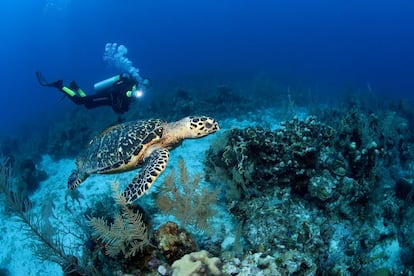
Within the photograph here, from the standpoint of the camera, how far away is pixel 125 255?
10.5 feet

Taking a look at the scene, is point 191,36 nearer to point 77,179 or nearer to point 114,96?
point 114,96

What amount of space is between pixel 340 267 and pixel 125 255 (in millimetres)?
2454

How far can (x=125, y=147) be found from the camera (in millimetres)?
5262

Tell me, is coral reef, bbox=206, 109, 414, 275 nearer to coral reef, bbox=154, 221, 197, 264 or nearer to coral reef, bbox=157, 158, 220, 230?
coral reef, bbox=157, 158, 220, 230

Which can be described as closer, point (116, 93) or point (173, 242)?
point (173, 242)

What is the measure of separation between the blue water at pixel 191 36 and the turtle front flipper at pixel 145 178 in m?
35.9

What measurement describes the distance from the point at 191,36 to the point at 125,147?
80.2 m

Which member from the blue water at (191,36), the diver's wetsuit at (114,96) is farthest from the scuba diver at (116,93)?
the blue water at (191,36)

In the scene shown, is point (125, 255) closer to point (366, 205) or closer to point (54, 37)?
point (366, 205)

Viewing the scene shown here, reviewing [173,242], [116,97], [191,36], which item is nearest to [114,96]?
[116,97]

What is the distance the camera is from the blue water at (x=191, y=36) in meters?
51.1

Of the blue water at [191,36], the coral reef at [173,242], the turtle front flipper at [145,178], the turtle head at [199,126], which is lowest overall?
the blue water at [191,36]

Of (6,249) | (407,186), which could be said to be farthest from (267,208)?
(6,249)

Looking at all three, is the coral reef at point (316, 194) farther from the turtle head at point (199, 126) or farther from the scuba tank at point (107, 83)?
the scuba tank at point (107, 83)
